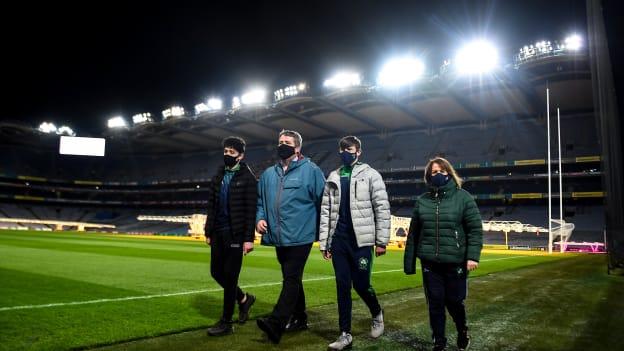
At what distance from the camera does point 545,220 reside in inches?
1577

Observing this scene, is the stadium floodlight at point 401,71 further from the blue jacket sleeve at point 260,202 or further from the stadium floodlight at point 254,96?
the blue jacket sleeve at point 260,202

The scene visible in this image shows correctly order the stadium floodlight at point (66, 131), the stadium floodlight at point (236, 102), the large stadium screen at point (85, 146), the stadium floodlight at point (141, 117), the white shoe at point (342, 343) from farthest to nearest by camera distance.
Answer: the stadium floodlight at point (66, 131) < the stadium floodlight at point (141, 117) < the large stadium screen at point (85, 146) < the stadium floodlight at point (236, 102) < the white shoe at point (342, 343)

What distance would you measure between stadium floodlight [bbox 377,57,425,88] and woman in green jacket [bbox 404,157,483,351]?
38.6 meters

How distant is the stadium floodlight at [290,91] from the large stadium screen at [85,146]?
74.6 ft

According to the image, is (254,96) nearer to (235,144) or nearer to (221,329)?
(235,144)

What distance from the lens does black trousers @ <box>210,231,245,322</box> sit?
5156 millimetres

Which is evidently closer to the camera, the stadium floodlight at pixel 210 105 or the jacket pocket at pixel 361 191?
the jacket pocket at pixel 361 191

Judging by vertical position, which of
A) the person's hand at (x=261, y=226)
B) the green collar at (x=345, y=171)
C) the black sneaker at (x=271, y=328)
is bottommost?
the black sneaker at (x=271, y=328)

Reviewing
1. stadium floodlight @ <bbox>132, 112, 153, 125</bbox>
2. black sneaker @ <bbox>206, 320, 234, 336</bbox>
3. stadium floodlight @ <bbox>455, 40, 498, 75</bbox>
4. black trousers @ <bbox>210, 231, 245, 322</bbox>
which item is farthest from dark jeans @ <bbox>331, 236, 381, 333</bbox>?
stadium floodlight @ <bbox>132, 112, 153, 125</bbox>

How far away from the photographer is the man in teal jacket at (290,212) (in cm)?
487

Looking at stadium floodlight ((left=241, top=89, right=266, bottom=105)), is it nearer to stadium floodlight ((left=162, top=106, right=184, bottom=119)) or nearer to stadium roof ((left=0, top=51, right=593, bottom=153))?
stadium roof ((left=0, top=51, right=593, bottom=153))

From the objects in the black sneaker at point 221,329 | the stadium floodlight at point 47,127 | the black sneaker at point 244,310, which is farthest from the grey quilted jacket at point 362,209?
the stadium floodlight at point 47,127

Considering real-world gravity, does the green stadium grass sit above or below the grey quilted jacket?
below

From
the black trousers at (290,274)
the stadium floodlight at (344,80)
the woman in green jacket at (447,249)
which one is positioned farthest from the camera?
the stadium floodlight at (344,80)
